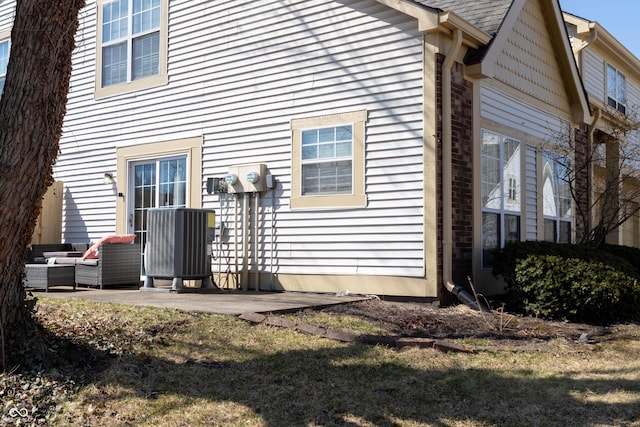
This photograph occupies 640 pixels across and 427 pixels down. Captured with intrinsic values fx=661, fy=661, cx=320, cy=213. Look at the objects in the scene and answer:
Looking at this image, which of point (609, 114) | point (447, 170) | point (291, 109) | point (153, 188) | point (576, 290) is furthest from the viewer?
point (609, 114)

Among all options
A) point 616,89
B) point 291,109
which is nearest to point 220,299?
point 291,109

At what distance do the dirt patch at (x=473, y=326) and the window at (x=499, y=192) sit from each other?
1.50 m

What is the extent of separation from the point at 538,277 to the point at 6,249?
6308mm

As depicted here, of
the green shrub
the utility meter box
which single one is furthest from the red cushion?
the green shrub

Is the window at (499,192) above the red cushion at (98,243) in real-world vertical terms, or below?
above

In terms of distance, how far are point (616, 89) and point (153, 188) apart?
11998 millimetres

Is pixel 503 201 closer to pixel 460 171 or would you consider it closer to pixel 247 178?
pixel 460 171

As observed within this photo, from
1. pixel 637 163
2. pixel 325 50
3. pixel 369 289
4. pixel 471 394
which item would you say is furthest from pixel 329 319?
pixel 637 163

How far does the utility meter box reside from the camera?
10.5 m

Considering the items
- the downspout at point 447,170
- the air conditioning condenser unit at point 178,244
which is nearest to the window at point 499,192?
the downspout at point 447,170

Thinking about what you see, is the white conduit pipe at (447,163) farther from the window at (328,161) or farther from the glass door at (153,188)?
the glass door at (153,188)

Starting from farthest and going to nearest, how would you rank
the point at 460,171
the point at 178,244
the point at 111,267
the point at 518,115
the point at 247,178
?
the point at 518,115 < the point at 111,267 < the point at 247,178 < the point at 178,244 < the point at 460,171

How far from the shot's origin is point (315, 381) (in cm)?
529

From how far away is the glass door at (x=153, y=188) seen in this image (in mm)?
11977
